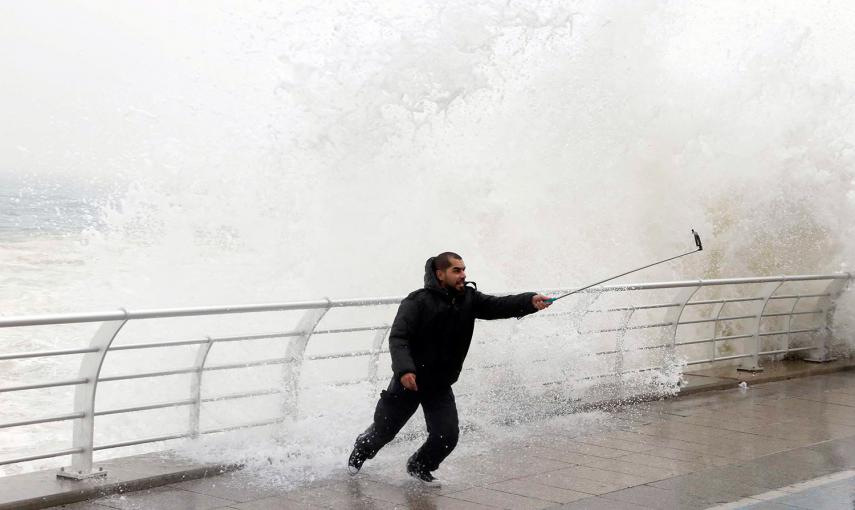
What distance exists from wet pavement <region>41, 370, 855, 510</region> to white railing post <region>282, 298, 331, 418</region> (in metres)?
0.96

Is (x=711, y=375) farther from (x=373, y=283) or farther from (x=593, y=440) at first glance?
(x=373, y=283)

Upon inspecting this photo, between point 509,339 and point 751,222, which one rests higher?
point 751,222

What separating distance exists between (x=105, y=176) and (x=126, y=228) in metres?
22.6

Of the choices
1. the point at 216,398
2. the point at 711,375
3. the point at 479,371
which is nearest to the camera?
the point at 216,398

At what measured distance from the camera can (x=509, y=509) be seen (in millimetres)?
6625

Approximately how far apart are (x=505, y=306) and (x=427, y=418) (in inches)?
36.1

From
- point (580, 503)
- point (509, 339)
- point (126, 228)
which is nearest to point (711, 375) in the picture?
point (509, 339)

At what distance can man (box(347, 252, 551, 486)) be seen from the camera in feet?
22.9

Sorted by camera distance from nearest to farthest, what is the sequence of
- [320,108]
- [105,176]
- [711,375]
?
[711,375] → [320,108] → [105,176]

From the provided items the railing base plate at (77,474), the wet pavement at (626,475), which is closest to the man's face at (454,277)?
the wet pavement at (626,475)

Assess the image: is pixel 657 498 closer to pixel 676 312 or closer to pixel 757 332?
pixel 676 312

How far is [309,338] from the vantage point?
10.4 meters

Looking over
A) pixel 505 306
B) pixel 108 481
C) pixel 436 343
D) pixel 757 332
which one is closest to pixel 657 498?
pixel 505 306

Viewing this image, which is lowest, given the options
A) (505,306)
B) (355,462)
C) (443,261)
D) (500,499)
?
(500,499)
